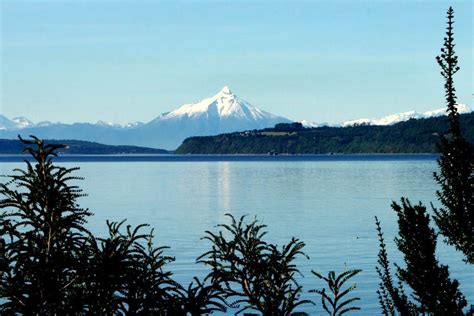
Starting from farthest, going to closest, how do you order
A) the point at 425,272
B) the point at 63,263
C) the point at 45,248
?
the point at 425,272 < the point at 45,248 < the point at 63,263

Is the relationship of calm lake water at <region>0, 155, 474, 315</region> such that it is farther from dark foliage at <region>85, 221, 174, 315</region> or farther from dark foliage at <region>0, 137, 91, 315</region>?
dark foliage at <region>0, 137, 91, 315</region>

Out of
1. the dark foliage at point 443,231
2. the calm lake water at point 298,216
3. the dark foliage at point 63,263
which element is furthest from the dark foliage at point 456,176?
the calm lake water at point 298,216

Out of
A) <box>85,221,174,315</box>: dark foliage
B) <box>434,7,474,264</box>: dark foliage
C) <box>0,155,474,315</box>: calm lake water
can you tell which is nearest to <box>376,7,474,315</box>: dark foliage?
<box>434,7,474,264</box>: dark foliage

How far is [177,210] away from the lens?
94.6 m

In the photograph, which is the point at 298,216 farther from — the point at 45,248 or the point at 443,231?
the point at 45,248

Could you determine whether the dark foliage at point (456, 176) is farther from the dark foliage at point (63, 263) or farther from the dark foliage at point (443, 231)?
the dark foliage at point (63, 263)

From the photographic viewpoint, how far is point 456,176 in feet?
53.4

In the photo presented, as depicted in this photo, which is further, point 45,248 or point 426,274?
point 426,274

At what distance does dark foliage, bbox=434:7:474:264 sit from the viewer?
15984 mm

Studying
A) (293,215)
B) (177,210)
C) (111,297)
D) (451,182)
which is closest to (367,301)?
(451,182)

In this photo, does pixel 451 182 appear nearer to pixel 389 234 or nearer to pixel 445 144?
pixel 445 144

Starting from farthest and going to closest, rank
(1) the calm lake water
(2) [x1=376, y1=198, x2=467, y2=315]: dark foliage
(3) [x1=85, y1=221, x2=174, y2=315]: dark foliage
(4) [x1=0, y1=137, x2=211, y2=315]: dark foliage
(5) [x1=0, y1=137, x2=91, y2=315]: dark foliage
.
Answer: (1) the calm lake water → (2) [x1=376, y1=198, x2=467, y2=315]: dark foliage → (3) [x1=85, y1=221, x2=174, y2=315]: dark foliage → (4) [x1=0, y1=137, x2=211, y2=315]: dark foliage → (5) [x1=0, y1=137, x2=91, y2=315]: dark foliage

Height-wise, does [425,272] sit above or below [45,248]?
below

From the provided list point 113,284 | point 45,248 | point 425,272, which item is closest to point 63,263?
point 45,248
